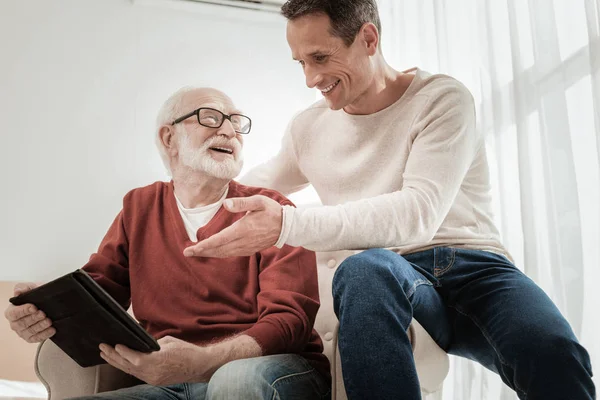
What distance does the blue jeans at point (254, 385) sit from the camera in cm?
129

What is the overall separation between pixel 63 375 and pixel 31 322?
161mm

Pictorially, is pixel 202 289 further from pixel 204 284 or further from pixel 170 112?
pixel 170 112

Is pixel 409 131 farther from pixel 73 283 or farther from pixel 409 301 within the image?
pixel 73 283

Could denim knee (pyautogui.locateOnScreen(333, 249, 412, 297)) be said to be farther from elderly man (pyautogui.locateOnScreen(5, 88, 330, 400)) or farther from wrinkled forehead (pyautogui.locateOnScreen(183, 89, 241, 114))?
wrinkled forehead (pyautogui.locateOnScreen(183, 89, 241, 114))

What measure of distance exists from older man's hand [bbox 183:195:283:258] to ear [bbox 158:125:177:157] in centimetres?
63

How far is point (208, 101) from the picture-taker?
77.4 inches

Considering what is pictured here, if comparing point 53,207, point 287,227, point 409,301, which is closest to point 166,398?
point 287,227

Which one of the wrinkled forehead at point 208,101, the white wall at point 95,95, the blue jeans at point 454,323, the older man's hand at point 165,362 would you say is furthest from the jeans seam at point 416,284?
the white wall at point 95,95

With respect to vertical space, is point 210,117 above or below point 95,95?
below

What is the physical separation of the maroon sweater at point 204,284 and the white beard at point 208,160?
0.33 feet

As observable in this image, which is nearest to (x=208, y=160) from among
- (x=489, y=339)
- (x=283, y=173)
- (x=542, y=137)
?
(x=283, y=173)

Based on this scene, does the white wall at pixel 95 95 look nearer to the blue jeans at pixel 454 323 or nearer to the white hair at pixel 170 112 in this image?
the white hair at pixel 170 112

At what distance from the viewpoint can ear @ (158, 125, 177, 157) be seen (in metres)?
2.00

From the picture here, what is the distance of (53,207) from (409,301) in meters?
2.36
